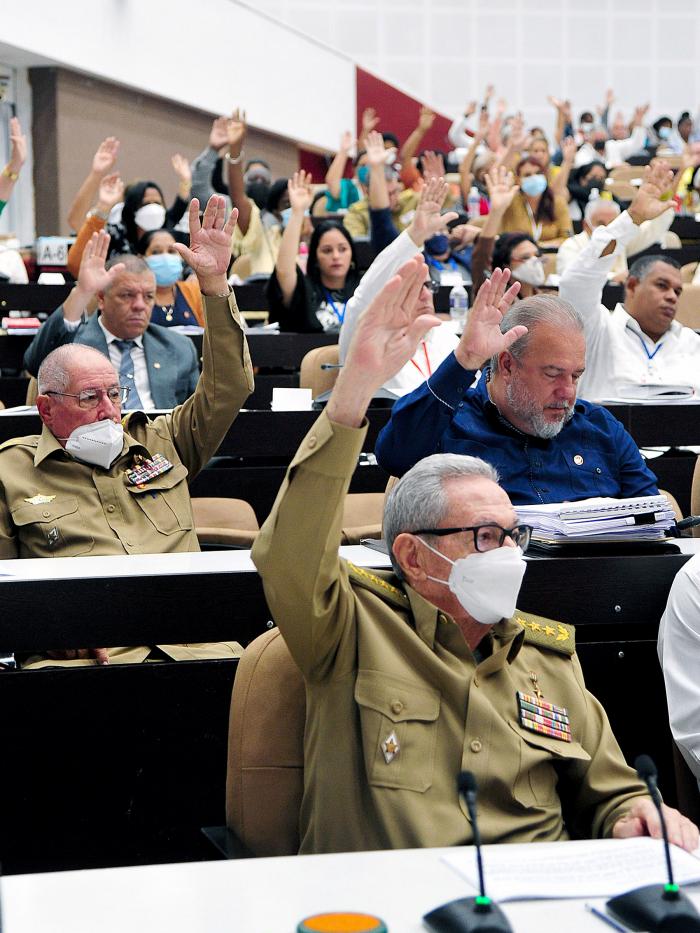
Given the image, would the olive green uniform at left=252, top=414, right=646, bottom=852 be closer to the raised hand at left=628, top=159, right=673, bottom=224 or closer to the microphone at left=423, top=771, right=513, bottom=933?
the microphone at left=423, top=771, right=513, bottom=933

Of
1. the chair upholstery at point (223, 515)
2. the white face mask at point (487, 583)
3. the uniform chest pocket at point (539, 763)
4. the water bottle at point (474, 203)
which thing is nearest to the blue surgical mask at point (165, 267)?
the chair upholstery at point (223, 515)

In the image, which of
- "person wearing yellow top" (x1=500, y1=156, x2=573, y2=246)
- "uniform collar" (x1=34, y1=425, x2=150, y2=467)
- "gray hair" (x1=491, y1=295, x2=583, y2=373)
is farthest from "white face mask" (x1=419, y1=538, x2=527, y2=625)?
"person wearing yellow top" (x1=500, y1=156, x2=573, y2=246)

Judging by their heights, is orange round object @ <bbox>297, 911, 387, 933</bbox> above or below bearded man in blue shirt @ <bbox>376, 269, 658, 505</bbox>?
below

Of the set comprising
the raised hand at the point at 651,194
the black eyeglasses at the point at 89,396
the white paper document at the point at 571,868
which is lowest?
the white paper document at the point at 571,868

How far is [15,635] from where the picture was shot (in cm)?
209

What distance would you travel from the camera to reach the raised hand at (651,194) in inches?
170

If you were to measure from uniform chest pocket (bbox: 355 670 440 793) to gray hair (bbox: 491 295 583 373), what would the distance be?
1209mm

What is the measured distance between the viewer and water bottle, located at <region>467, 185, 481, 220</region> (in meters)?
10.1

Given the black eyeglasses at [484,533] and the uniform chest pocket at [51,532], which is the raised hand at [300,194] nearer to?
the uniform chest pocket at [51,532]

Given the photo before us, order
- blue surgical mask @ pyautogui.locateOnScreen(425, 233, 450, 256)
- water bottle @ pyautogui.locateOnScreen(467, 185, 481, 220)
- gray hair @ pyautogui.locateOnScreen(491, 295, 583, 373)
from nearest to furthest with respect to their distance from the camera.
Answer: gray hair @ pyautogui.locateOnScreen(491, 295, 583, 373) → blue surgical mask @ pyautogui.locateOnScreen(425, 233, 450, 256) → water bottle @ pyautogui.locateOnScreen(467, 185, 481, 220)

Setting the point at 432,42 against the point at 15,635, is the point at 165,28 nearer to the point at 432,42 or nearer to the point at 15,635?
the point at 432,42

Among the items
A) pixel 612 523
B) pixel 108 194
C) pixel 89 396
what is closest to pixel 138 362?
pixel 89 396

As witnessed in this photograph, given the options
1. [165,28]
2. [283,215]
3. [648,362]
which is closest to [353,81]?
[165,28]

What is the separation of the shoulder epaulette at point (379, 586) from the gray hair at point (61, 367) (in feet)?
4.51
